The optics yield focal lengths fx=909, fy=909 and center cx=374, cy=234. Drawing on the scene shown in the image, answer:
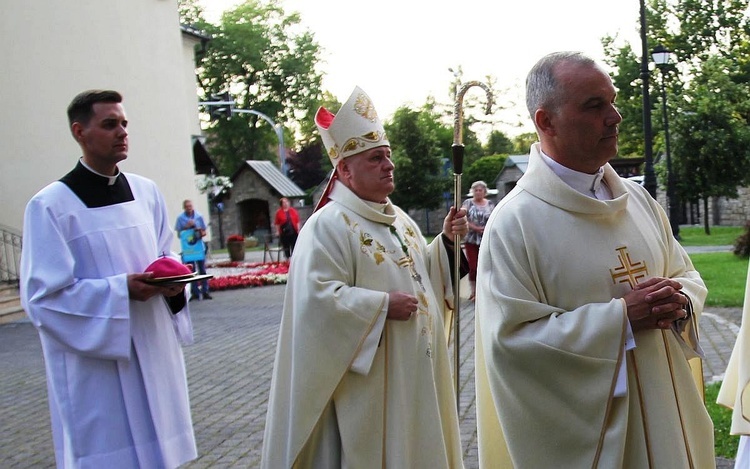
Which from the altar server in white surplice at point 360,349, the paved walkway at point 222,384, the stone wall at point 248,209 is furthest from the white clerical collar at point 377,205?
the stone wall at point 248,209

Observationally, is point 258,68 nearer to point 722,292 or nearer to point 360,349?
A: point 722,292

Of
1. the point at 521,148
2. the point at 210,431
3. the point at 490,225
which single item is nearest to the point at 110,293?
the point at 490,225

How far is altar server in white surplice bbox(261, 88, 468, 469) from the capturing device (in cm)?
422

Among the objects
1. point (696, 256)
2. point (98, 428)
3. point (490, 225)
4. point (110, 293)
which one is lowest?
point (696, 256)

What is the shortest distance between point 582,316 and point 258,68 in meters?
59.8

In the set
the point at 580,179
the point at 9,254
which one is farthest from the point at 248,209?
the point at 580,179

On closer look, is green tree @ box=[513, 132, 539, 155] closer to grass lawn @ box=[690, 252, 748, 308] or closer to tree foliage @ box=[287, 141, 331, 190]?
tree foliage @ box=[287, 141, 331, 190]

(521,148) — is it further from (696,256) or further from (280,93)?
(696,256)

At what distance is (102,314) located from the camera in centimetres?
413

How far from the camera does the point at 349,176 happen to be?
458 centimetres

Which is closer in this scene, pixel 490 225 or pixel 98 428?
pixel 490 225

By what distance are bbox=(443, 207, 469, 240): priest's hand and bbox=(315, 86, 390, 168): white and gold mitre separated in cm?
49

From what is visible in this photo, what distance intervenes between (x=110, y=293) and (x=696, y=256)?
19.6 m

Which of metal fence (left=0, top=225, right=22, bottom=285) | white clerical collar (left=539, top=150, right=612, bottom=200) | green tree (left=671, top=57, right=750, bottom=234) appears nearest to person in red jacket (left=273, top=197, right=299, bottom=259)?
metal fence (left=0, top=225, right=22, bottom=285)
